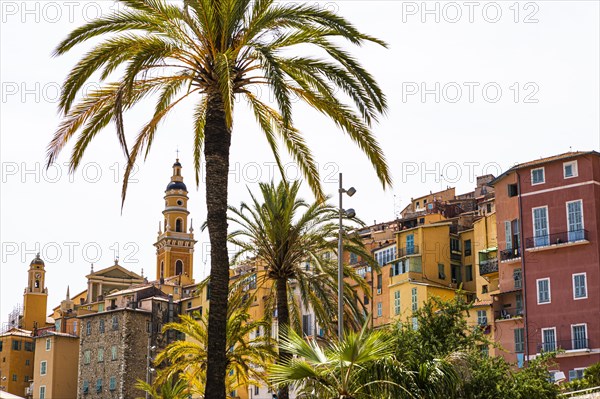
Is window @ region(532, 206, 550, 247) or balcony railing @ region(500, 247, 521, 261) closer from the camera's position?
window @ region(532, 206, 550, 247)

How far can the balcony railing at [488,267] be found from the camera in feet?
210

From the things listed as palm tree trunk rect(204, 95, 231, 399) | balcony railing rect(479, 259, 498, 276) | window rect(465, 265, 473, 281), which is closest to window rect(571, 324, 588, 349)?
balcony railing rect(479, 259, 498, 276)

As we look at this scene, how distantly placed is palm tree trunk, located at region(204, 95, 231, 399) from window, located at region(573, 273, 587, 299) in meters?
33.0

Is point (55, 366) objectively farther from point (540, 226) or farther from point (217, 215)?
point (217, 215)

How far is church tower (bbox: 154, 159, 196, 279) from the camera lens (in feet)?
477

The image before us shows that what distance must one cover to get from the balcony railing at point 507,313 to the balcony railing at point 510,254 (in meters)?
3.13

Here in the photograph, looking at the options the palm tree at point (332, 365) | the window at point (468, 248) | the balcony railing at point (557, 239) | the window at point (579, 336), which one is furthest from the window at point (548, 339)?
the palm tree at point (332, 365)

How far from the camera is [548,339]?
176 ft

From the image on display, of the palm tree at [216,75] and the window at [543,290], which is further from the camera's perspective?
the window at [543,290]

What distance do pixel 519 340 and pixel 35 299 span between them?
83585mm

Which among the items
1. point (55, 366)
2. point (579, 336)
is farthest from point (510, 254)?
point (55, 366)

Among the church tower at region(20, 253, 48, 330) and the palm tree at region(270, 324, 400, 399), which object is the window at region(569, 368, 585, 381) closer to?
the palm tree at region(270, 324, 400, 399)

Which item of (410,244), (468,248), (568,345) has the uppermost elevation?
(410,244)

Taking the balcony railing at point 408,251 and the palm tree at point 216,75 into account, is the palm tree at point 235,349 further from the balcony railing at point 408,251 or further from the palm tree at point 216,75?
the balcony railing at point 408,251
